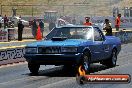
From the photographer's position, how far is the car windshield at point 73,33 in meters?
14.3

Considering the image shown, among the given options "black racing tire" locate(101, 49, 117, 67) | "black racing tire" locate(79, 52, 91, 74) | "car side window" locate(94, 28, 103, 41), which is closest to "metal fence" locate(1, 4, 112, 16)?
"black racing tire" locate(101, 49, 117, 67)

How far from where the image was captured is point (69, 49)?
1320cm

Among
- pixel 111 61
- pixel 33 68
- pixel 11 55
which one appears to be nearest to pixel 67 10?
pixel 11 55

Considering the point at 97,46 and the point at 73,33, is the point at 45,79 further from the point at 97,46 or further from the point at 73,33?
the point at 97,46

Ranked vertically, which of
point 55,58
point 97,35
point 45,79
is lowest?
point 45,79

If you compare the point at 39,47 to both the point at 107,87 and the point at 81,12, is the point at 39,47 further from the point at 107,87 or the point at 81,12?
the point at 81,12

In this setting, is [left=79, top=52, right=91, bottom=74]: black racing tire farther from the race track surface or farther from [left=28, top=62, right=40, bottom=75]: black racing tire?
[left=28, top=62, right=40, bottom=75]: black racing tire

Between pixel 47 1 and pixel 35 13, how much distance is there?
31.8 ft

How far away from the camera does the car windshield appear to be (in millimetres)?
14297

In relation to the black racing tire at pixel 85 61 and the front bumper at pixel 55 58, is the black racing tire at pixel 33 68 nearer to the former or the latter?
the front bumper at pixel 55 58

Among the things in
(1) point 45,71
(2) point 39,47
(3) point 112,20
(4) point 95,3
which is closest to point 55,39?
(2) point 39,47

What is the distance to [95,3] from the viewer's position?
73.1 meters

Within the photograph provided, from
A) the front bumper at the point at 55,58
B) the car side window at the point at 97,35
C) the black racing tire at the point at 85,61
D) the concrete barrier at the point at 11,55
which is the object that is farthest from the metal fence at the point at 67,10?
the front bumper at the point at 55,58

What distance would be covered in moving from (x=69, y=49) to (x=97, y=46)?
1.81 metres
